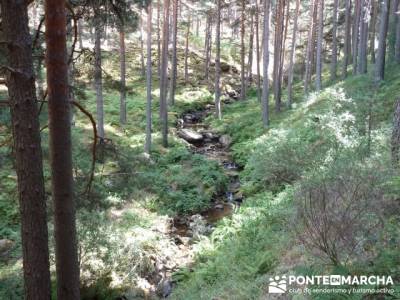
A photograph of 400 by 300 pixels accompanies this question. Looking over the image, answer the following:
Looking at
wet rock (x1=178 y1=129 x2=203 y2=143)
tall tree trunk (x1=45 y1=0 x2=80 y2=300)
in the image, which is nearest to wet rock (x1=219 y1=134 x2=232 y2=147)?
wet rock (x1=178 y1=129 x2=203 y2=143)

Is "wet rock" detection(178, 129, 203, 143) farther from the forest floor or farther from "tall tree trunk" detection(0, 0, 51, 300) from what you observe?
"tall tree trunk" detection(0, 0, 51, 300)

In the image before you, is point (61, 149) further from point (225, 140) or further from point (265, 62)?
point (265, 62)

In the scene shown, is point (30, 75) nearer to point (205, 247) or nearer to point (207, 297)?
point (207, 297)

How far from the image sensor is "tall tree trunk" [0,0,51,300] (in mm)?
4125

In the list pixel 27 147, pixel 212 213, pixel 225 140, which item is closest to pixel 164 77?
pixel 225 140

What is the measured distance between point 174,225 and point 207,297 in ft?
16.5

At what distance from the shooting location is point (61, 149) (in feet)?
14.6

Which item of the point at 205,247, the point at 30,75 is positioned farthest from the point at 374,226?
the point at 205,247

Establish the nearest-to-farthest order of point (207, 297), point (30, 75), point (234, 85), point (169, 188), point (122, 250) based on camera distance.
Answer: point (30, 75), point (207, 297), point (122, 250), point (169, 188), point (234, 85)

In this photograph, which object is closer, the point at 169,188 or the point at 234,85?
the point at 169,188

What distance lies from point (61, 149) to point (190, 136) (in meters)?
16.7

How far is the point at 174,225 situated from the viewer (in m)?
11.8

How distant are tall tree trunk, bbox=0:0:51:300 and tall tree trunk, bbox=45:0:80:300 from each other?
17 centimetres

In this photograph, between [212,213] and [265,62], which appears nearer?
[212,213]
